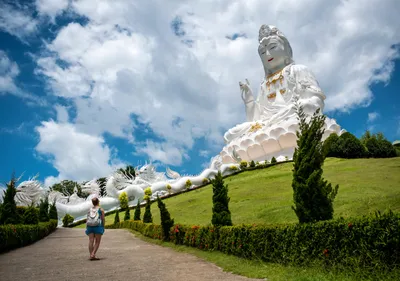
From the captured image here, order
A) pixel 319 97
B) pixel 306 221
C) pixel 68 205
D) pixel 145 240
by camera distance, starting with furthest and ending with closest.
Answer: pixel 319 97 → pixel 68 205 → pixel 145 240 → pixel 306 221

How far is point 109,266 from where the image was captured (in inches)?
274

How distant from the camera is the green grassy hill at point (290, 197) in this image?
9.70m

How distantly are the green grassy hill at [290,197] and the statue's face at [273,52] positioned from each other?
59.1 feet

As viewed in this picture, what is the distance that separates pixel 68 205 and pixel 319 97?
77.0ft

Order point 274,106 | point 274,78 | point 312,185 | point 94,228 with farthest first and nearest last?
point 274,78
point 274,106
point 94,228
point 312,185

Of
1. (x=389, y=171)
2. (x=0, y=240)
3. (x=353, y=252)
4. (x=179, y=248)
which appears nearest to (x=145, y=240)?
(x=179, y=248)

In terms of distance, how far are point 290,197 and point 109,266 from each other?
8.58m

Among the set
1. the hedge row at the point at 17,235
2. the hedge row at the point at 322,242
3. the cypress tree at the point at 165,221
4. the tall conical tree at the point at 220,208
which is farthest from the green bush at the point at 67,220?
the hedge row at the point at 322,242

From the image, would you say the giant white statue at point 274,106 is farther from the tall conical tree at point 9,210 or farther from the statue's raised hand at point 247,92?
the tall conical tree at point 9,210

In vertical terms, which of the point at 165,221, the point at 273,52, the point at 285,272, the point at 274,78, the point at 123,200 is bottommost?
the point at 285,272

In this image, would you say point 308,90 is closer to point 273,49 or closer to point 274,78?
point 274,78

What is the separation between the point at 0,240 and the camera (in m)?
8.60

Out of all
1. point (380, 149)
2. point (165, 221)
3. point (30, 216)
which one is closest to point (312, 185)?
point (165, 221)

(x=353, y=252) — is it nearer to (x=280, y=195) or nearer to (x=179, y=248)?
(x=179, y=248)
